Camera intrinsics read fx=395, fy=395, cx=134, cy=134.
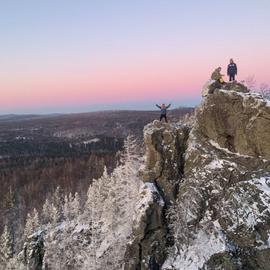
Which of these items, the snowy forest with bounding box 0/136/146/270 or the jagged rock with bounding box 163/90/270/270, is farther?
the snowy forest with bounding box 0/136/146/270

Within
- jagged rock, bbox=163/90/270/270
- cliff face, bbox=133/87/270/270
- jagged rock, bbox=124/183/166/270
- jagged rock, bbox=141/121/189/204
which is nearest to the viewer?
jagged rock, bbox=163/90/270/270

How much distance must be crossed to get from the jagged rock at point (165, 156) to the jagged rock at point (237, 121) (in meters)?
2.50

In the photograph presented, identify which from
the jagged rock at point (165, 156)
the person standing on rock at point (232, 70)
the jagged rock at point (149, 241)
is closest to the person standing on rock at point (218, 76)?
the person standing on rock at point (232, 70)

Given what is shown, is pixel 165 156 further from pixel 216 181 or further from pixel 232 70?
pixel 232 70

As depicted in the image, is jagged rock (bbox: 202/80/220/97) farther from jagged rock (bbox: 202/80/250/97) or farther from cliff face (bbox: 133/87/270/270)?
cliff face (bbox: 133/87/270/270)

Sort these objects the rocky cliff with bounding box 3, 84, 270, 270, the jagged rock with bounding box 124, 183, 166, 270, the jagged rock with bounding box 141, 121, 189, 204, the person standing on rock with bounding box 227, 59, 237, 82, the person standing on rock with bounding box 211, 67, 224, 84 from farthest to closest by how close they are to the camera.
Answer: the person standing on rock with bounding box 211, 67, 224, 84 → the jagged rock with bounding box 141, 121, 189, 204 → the person standing on rock with bounding box 227, 59, 237, 82 → the jagged rock with bounding box 124, 183, 166, 270 → the rocky cliff with bounding box 3, 84, 270, 270

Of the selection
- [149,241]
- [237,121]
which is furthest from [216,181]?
[149,241]

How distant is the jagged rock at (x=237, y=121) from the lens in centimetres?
3353

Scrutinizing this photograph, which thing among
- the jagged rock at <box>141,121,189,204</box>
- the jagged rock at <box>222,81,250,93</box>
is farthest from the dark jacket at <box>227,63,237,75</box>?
the jagged rock at <box>141,121,189,204</box>

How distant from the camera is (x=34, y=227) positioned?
68.7 m

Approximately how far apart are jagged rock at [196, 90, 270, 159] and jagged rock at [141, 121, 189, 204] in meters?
2.50

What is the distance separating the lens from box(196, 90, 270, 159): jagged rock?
33.5 m

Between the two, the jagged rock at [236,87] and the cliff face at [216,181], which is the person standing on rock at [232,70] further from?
the cliff face at [216,181]

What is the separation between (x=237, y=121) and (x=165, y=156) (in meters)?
7.53
